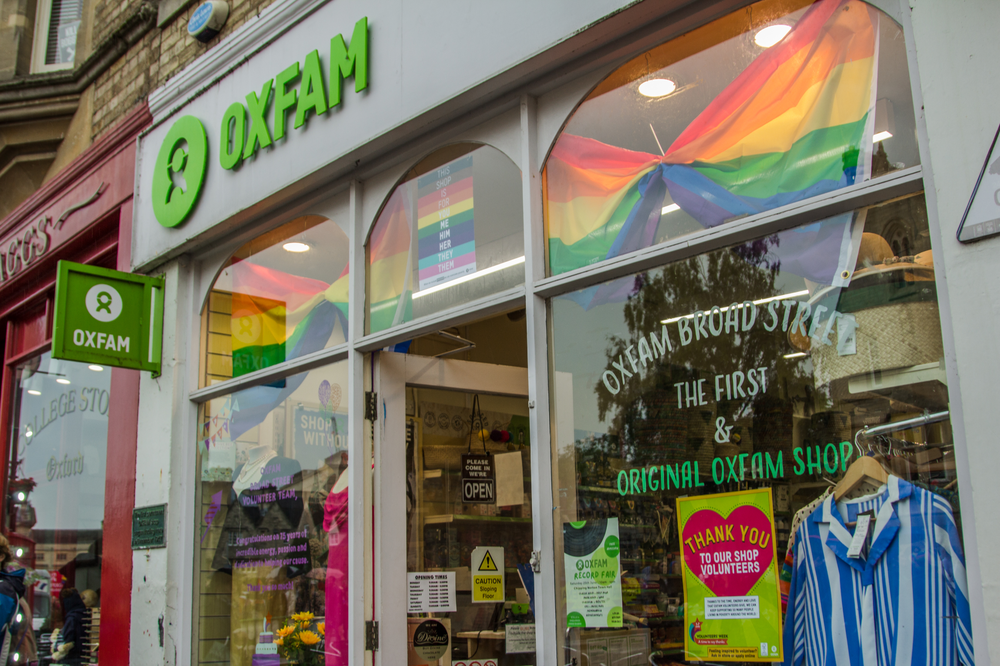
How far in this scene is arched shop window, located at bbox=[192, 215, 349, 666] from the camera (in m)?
5.28

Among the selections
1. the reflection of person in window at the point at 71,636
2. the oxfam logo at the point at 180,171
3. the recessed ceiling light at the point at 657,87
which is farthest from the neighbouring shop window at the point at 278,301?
the reflection of person in window at the point at 71,636

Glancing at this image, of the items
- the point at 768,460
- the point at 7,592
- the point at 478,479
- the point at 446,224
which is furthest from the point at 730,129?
the point at 7,592

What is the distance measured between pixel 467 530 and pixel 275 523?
1.27 metres

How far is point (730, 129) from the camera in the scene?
3748 mm

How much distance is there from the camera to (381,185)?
529cm

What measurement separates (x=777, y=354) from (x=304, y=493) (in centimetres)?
316

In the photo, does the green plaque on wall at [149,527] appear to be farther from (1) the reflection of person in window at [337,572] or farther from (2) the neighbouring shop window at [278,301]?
(1) the reflection of person in window at [337,572]

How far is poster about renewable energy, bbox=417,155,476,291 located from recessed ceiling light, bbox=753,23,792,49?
1.68 meters

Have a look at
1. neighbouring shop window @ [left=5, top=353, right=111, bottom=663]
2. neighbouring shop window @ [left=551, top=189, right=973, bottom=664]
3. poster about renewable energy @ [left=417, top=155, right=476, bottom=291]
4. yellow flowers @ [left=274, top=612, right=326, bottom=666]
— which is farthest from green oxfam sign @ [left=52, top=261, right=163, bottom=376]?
neighbouring shop window @ [left=551, top=189, right=973, bottom=664]

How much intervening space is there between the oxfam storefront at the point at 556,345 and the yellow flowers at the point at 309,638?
0.5 inches

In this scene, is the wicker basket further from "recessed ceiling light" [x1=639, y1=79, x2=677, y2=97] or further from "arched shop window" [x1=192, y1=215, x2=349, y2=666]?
"arched shop window" [x1=192, y1=215, x2=349, y2=666]

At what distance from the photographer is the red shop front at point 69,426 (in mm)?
6875

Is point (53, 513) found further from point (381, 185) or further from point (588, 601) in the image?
point (588, 601)

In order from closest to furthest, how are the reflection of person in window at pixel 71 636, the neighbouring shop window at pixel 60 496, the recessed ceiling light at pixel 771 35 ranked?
the recessed ceiling light at pixel 771 35 → the reflection of person in window at pixel 71 636 → the neighbouring shop window at pixel 60 496
